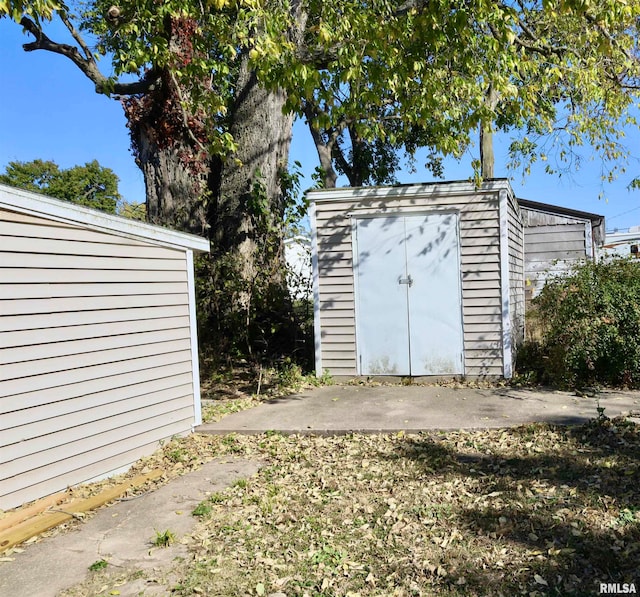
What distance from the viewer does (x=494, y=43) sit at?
6.56m

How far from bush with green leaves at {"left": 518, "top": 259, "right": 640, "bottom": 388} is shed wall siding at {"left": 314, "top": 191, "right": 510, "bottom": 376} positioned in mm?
721

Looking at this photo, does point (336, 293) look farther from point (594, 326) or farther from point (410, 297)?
point (594, 326)

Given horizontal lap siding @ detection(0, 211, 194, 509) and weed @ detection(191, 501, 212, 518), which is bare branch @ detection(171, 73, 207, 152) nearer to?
horizontal lap siding @ detection(0, 211, 194, 509)

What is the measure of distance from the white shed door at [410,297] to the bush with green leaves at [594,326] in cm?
124

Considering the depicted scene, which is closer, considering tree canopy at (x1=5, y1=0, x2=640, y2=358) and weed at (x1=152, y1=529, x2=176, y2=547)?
weed at (x1=152, y1=529, x2=176, y2=547)

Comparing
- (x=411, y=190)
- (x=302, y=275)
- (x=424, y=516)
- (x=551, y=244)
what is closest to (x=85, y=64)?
(x=302, y=275)

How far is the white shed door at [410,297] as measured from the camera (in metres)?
7.29

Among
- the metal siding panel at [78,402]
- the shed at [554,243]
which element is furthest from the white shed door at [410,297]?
the shed at [554,243]

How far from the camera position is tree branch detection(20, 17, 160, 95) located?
7.60 meters

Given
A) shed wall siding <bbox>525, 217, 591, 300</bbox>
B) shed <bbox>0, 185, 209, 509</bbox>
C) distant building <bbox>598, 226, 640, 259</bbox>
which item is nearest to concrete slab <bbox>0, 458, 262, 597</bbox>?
shed <bbox>0, 185, 209, 509</bbox>

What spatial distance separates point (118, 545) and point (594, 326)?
5.77 m

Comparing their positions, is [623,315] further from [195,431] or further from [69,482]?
[69,482]

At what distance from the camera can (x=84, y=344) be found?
4.41 m

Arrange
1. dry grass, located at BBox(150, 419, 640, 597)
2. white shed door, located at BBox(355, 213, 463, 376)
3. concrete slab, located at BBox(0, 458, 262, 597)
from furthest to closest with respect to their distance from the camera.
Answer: white shed door, located at BBox(355, 213, 463, 376), concrete slab, located at BBox(0, 458, 262, 597), dry grass, located at BBox(150, 419, 640, 597)
